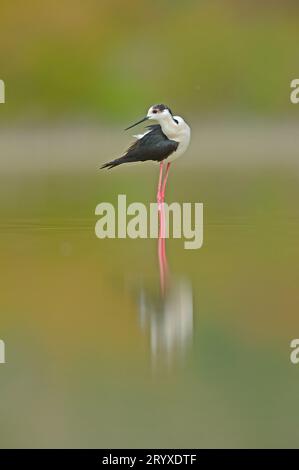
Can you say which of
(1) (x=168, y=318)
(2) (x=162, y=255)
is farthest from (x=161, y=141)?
(1) (x=168, y=318)

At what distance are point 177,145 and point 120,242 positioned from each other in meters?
0.68

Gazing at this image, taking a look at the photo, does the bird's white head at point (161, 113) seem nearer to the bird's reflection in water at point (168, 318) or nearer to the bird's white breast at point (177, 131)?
the bird's white breast at point (177, 131)

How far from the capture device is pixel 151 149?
14.1ft

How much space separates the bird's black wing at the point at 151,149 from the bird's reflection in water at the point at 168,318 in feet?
4.52

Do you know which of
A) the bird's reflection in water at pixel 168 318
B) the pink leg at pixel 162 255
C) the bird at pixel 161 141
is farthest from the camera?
the bird at pixel 161 141

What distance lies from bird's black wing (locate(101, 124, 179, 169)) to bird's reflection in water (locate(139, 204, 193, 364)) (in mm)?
1378

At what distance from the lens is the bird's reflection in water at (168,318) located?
2.32 m

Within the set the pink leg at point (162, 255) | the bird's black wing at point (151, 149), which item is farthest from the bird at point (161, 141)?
the pink leg at point (162, 255)

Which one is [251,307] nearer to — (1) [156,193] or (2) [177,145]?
(2) [177,145]

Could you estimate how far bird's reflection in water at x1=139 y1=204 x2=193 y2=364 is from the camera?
232 cm

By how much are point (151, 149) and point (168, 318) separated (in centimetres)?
185

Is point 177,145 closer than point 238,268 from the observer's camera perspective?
No

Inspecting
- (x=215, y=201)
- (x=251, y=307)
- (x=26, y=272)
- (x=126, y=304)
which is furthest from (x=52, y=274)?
(x=215, y=201)

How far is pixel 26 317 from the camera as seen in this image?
2592 mm
